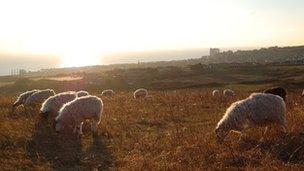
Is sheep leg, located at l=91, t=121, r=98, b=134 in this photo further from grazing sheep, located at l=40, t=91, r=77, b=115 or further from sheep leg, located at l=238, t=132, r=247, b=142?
sheep leg, located at l=238, t=132, r=247, b=142

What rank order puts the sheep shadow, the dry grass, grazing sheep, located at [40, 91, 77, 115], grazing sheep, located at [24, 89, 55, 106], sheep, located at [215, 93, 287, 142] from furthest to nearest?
grazing sheep, located at [24, 89, 55, 106]
grazing sheep, located at [40, 91, 77, 115]
sheep, located at [215, 93, 287, 142]
the sheep shadow
the dry grass

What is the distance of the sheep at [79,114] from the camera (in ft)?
56.6

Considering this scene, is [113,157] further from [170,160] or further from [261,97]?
[261,97]

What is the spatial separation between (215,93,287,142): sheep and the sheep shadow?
149 inches

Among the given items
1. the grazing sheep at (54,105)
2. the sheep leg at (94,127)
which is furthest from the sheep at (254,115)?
the grazing sheep at (54,105)

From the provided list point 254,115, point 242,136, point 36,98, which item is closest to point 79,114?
point 242,136

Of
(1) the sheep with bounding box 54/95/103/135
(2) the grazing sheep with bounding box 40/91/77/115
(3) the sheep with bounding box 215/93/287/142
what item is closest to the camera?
(3) the sheep with bounding box 215/93/287/142

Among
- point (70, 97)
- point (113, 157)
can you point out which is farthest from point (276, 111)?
point (70, 97)

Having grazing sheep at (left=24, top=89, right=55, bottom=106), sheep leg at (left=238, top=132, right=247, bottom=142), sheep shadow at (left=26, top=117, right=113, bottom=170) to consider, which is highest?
grazing sheep at (left=24, top=89, right=55, bottom=106)

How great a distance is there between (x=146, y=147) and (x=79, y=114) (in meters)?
3.66

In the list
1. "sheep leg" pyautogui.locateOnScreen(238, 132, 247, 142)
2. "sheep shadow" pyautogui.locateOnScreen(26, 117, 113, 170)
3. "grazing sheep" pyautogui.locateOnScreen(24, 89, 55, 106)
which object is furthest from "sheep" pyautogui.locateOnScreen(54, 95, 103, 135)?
"grazing sheep" pyautogui.locateOnScreen(24, 89, 55, 106)

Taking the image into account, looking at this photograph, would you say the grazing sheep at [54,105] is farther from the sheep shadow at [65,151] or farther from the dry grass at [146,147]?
the sheep shadow at [65,151]

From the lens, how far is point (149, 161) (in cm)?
1263

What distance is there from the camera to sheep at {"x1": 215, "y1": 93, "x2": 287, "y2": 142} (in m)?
15.1
